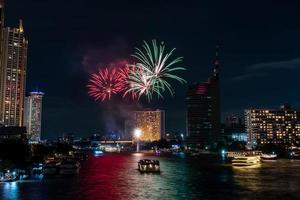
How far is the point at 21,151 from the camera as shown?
107000 millimetres

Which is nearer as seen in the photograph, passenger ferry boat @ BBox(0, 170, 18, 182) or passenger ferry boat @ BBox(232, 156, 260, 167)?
passenger ferry boat @ BBox(0, 170, 18, 182)

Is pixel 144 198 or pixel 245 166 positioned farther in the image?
pixel 245 166

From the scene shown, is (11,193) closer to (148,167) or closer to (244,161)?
(148,167)

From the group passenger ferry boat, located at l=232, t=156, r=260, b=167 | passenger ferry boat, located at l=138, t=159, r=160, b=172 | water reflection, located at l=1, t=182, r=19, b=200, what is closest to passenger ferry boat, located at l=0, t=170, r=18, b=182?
water reflection, located at l=1, t=182, r=19, b=200

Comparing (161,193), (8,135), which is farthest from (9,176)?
(8,135)

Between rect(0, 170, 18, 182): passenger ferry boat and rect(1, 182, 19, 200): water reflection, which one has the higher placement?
rect(0, 170, 18, 182): passenger ferry boat

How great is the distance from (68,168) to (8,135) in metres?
103

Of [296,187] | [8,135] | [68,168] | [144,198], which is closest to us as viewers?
[144,198]

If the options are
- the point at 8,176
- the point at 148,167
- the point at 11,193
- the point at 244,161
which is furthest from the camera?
A: the point at 244,161

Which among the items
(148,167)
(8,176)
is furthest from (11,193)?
(148,167)

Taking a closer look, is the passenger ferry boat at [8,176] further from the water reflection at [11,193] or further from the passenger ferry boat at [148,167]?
the passenger ferry boat at [148,167]

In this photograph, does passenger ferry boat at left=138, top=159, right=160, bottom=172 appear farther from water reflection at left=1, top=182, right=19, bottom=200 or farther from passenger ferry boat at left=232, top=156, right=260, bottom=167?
passenger ferry boat at left=232, top=156, right=260, bottom=167

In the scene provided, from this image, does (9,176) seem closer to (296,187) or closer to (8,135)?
(296,187)

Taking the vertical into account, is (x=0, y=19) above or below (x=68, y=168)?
above
